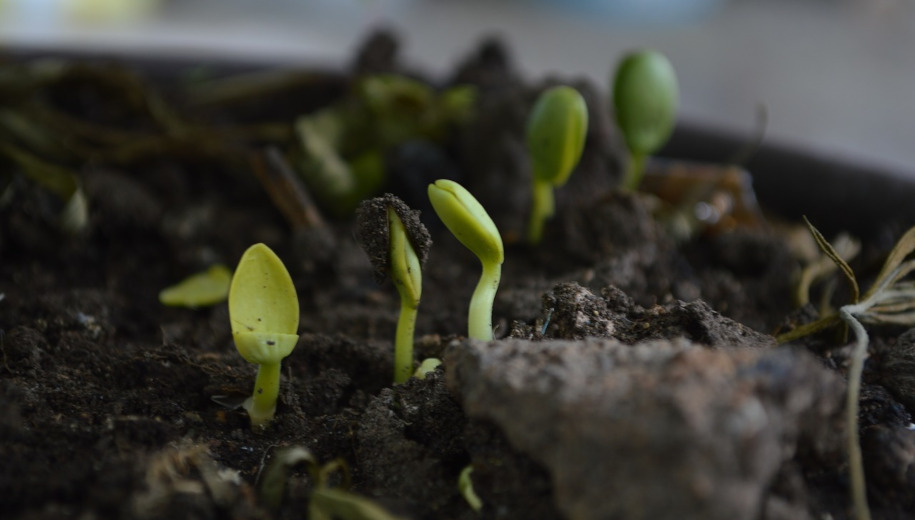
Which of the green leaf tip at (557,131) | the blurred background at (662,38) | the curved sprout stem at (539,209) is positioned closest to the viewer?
the green leaf tip at (557,131)

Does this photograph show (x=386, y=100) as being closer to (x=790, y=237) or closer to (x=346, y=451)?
(x=790, y=237)

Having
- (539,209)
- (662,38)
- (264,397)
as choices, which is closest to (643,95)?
(539,209)

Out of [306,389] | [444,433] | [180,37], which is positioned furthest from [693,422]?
[180,37]

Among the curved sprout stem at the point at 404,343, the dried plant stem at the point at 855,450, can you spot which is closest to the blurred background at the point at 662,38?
the curved sprout stem at the point at 404,343

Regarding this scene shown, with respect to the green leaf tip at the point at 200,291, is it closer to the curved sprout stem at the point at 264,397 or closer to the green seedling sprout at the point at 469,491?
the curved sprout stem at the point at 264,397

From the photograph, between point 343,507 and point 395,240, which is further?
point 395,240

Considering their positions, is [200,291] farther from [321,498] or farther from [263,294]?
[321,498]
